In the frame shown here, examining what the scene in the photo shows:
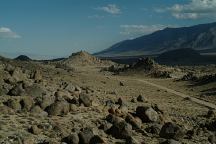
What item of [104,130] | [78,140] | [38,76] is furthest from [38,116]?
[38,76]

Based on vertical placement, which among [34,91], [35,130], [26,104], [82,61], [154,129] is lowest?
[82,61]

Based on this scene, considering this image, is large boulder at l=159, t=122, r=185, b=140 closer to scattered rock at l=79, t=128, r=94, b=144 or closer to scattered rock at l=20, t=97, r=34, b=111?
scattered rock at l=79, t=128, r=94, b=144

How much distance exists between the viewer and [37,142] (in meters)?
23.3

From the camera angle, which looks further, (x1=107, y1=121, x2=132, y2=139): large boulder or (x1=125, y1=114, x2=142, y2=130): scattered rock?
(x1=125, y1=114, x2=142, y2=130): scattered rock

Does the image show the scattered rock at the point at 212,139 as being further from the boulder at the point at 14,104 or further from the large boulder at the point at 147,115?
the boulder at the point at 14,104

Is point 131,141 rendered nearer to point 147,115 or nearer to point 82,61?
point 147,115

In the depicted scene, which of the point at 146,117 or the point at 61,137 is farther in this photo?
the point at 146,117

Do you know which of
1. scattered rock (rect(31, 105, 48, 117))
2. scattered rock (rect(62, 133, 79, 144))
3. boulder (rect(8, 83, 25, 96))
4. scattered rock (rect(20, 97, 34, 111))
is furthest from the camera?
boulder (rect(8, 83, 25, 96))

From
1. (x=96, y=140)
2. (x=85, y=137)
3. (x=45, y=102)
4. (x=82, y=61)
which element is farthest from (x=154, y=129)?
(x=82, y=61)

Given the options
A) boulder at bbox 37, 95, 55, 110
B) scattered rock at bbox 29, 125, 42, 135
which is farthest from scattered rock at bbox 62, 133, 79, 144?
boulder at bbox 37, 95, 55, 110

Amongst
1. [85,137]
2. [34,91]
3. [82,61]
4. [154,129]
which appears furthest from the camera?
[82,61]

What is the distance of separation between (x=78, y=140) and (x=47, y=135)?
6.32 feet

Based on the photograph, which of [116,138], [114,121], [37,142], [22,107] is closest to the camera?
[37,142]

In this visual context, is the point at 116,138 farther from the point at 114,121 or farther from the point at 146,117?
the point at 146,117
